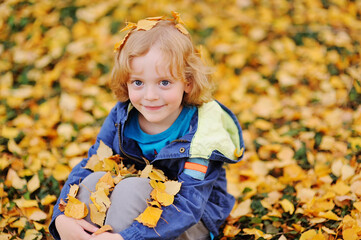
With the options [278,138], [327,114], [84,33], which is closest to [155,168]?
[278,138]

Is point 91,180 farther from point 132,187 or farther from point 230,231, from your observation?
point 230,231

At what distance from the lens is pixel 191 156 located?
1.53 metres

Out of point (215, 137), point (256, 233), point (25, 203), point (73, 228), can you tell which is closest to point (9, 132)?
point (25, 203)

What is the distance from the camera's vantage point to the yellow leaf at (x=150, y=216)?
1435mm

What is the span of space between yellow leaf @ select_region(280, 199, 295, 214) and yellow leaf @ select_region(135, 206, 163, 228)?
0.85 m

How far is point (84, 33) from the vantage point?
334 cm

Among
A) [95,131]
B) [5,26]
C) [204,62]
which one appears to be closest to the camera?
[204,62]

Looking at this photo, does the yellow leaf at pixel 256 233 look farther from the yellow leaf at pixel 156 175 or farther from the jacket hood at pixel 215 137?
the yellow leaf at pixel 156 175

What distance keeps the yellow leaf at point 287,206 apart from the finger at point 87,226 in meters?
1.05

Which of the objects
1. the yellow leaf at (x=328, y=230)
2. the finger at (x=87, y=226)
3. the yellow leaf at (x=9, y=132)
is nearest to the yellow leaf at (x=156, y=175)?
the finger at (x=87, y=226)

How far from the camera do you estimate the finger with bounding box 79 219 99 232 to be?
148cm

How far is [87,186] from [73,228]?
7.7 inches

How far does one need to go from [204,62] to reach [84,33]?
199cm

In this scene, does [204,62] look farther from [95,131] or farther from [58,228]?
[95,131]
